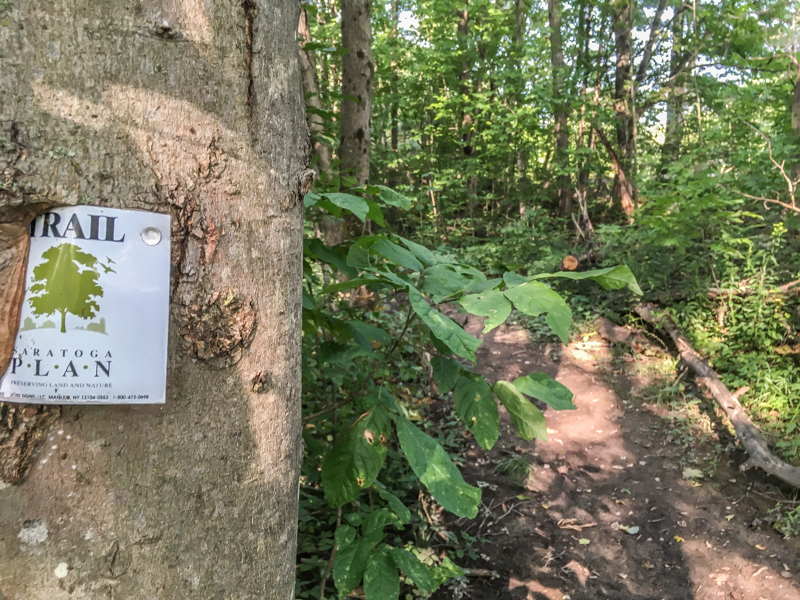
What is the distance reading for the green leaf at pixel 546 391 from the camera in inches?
47.2

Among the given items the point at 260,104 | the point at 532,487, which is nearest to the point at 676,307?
the point at 532,487

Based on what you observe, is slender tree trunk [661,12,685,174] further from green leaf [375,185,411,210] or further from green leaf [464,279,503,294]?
green leaf [464,279,503,294]

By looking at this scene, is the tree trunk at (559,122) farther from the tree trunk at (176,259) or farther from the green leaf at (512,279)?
the tree trunk at (176,259)

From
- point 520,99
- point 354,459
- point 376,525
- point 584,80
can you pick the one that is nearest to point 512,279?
point 354,459

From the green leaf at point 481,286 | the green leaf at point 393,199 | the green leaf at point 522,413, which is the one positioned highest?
the green leaf at point 393,199

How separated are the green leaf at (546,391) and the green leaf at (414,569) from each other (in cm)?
53

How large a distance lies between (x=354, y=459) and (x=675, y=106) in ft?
35.3

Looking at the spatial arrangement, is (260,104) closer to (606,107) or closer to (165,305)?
(165,305)

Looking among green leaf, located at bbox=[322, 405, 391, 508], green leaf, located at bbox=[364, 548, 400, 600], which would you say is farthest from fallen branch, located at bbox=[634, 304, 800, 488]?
green leaf, located at bbox=[322, 405, 391, 508]

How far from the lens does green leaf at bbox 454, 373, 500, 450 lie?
1.15 m

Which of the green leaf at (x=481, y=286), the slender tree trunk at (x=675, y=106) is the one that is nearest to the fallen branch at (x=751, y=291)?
the slender tree trunk at (x=675, y=106)

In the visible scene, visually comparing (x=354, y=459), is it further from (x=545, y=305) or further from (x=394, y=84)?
(x=394, y=84)

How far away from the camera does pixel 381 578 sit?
1.22 metres

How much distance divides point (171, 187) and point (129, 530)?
→ 1.32 ft
